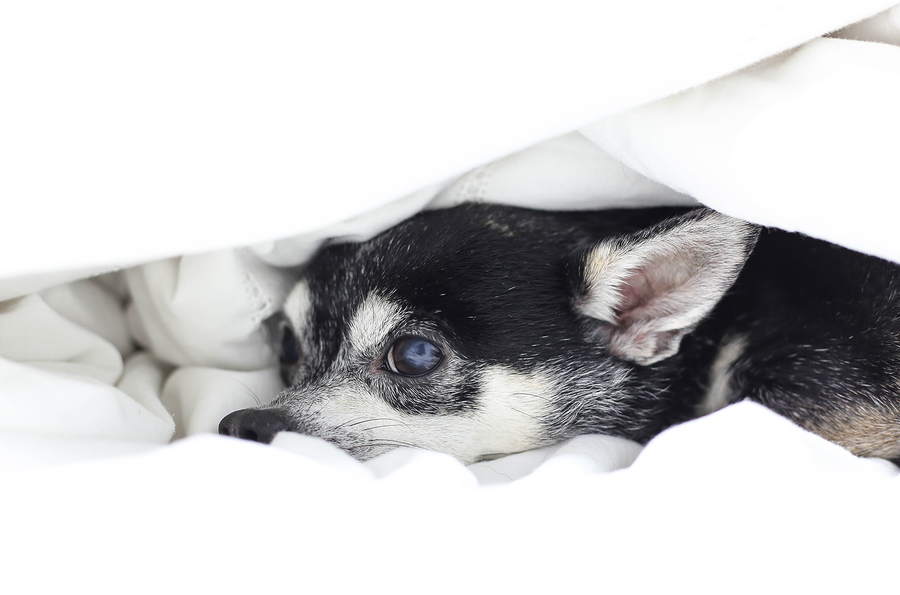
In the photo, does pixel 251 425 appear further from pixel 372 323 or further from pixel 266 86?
pixel 266 86

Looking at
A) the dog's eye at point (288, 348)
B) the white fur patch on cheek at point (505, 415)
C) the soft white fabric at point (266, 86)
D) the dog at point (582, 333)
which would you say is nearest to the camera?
the soft white fabric at point (266, 86)

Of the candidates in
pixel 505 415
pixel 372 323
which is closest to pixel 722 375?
pixel 505 415

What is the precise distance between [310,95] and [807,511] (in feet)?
3.00

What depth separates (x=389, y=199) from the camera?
113 centimetres

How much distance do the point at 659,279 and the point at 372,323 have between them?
2.15 ft

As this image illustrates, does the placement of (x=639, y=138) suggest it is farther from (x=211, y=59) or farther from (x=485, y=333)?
(x=211, y=59)

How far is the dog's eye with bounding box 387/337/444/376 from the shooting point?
1427 millimetres

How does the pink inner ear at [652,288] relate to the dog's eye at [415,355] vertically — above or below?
above

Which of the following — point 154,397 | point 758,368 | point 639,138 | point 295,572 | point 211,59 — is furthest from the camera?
point 758,368

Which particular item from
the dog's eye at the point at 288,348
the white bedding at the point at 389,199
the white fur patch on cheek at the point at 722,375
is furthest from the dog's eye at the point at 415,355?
the white fur patch on cheek at the point at 722,375

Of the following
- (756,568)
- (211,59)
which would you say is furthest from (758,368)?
(211,59)

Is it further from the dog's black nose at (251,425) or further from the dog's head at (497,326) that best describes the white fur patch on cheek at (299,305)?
the dog's black nose at (251,425)

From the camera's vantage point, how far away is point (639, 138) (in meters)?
1.16

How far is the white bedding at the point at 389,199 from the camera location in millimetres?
779
